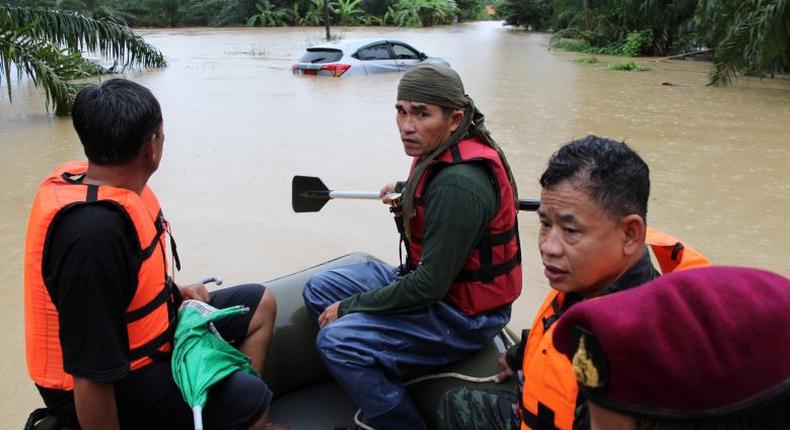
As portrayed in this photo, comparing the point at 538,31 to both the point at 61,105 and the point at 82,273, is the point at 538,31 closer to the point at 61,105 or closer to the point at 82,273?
the point at 61,105

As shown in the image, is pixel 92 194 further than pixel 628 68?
No

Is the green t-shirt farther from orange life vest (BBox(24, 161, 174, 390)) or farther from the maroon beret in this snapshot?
the maroon beret

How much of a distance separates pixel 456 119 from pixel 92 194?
1.19m

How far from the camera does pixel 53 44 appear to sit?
8.21 m

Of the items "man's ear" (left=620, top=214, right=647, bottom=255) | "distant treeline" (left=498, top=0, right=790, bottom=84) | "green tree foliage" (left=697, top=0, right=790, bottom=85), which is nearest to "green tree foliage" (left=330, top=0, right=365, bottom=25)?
"distant treeline" (left=498, top=0, right=790, bottom=84)

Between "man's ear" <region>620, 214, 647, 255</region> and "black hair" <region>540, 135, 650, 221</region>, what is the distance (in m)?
0.02

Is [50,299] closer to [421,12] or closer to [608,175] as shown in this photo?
[608,175]

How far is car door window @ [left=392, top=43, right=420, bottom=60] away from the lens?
13.5 metres

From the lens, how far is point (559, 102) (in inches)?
417

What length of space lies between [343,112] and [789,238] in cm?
650

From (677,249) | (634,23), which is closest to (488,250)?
(677,249)

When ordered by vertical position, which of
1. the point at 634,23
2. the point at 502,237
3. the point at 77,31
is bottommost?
the point at 502,237

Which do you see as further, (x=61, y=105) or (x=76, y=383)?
(x=61, y=105)

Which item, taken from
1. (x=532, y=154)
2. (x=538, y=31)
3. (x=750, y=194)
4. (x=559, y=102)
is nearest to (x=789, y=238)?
(x=750, y=194)
